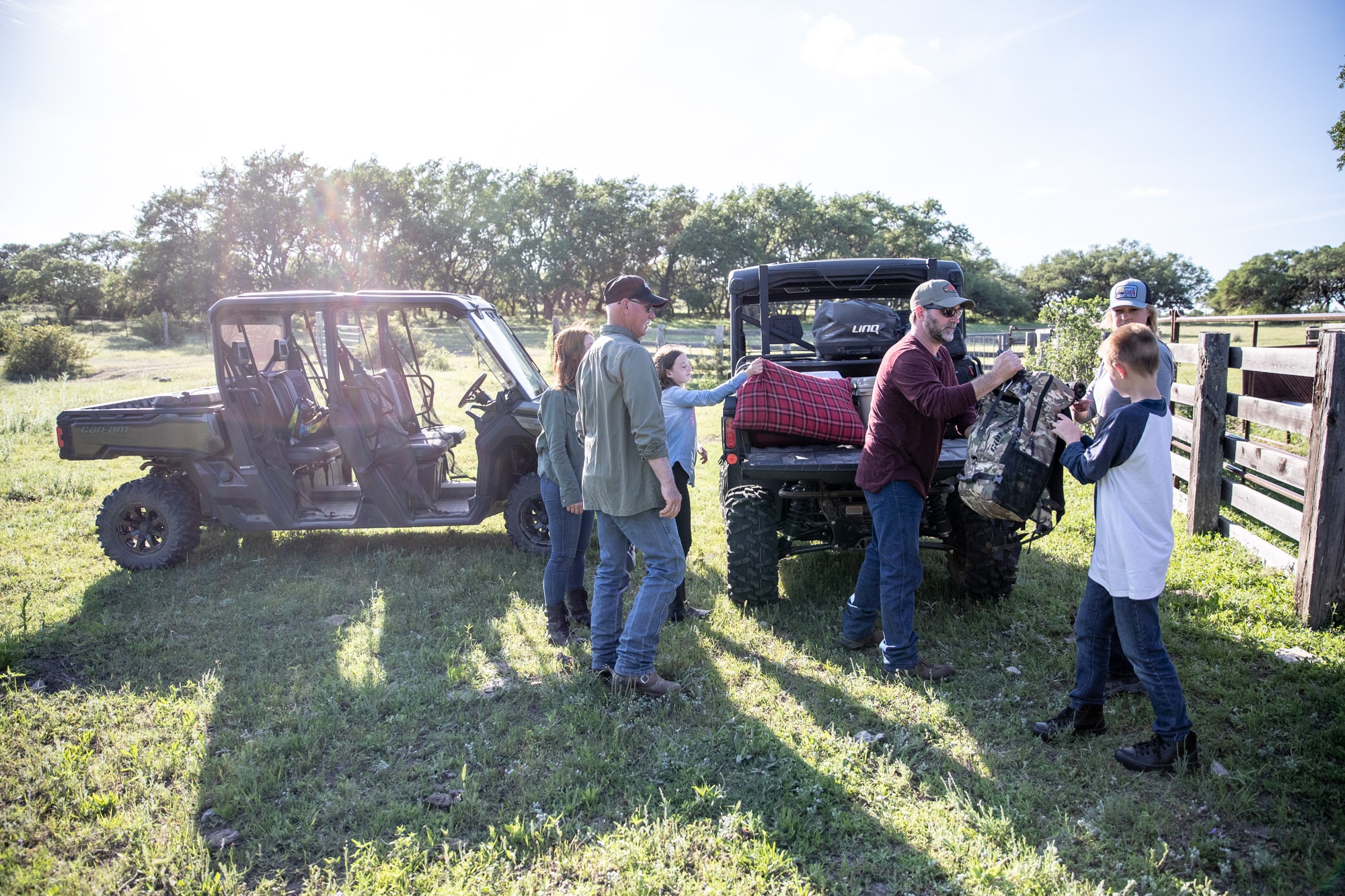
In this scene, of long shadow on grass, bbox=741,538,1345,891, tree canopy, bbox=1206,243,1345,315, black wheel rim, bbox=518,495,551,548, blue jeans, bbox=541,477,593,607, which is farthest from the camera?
tree canopy, bbox=1206,243,1345,315

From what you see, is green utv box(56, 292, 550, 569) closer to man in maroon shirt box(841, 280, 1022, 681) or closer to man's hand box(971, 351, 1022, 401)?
man in maroon shirt box(841, 280, 1022, 681)

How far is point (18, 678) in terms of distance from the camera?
4203 millimetres

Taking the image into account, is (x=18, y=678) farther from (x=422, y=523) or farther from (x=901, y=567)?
(x=901, y=567)

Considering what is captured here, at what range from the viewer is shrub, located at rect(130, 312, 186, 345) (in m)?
34.6

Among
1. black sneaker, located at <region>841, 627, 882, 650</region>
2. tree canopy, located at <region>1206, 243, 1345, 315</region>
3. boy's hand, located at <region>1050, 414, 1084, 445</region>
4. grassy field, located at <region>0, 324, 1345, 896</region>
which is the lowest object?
grassy field, located at <region>0, 324, 1345, 896</region>

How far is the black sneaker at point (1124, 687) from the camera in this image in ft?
12.0

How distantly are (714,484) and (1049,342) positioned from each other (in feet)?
21.8

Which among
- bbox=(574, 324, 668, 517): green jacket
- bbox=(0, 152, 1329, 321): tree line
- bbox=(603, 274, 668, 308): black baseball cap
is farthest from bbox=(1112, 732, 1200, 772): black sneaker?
bbox=(0, 152, 1329, 321): tree line

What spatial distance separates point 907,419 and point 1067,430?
0.74m

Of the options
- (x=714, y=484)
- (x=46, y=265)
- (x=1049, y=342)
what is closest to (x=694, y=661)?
(x=714, y=484)

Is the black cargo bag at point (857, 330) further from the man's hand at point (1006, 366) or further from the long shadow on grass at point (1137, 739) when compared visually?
the man's hand at point (1006, 366)

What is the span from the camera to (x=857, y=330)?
6207 millimetres

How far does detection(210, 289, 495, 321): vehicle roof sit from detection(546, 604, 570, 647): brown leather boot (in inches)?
103

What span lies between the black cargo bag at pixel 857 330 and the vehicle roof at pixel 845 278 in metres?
0.18
